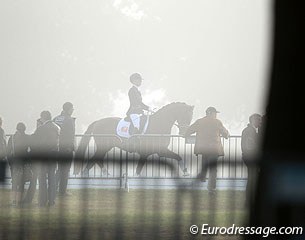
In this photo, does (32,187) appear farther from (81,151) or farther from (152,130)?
(152,130)

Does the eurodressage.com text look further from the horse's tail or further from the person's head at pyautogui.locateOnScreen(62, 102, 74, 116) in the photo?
the person's head at pyautogui.locateOnScreen(62, 102, 74, 116)

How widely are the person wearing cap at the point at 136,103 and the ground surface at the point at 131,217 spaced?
24.7 feet

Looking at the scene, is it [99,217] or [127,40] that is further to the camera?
[127,40]

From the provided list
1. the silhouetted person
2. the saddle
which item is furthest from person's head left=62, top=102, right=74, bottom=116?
the silhouetted person

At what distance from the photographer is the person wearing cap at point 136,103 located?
13484 millimetres

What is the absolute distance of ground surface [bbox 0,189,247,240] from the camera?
5555 millimetres

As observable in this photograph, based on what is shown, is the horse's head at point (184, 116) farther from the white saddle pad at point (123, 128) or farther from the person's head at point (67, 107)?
the person's head at point (67, 107)

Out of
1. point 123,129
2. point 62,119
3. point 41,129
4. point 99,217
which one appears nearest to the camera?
point 99,217

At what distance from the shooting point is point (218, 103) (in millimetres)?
22938

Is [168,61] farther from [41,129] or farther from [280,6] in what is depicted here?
[280,6]

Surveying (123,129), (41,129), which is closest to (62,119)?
(41,129)

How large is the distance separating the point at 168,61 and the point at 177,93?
1357mm

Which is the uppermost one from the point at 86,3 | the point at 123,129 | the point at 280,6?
the point at 86,3

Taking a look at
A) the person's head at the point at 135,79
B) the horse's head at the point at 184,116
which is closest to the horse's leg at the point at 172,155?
the person's head at the point at 135,79
